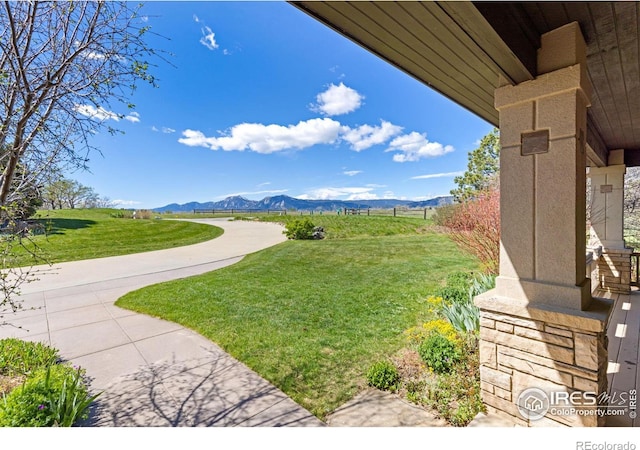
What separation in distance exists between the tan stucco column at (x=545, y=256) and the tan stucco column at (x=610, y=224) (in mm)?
4867

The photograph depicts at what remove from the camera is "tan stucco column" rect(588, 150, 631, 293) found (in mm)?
5133

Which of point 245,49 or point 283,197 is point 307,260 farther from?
point 283,197

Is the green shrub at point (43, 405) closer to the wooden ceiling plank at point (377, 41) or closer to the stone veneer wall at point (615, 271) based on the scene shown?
the wooden ceiling plank at point (377, 41)

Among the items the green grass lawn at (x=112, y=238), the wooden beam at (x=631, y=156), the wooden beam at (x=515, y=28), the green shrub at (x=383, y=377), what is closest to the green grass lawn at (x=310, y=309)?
the green shrub at (x=383, y=377)

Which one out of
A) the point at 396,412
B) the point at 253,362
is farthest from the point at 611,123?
the point at 253,362

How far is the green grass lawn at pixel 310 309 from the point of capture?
2930mm

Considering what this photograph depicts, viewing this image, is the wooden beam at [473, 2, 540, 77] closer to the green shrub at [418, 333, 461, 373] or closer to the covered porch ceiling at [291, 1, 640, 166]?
the covered porch ceiling at [291, 1, 640, 166]

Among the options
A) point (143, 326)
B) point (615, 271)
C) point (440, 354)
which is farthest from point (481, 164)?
point (143, 326)

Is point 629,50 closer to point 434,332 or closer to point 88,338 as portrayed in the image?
point 434,332

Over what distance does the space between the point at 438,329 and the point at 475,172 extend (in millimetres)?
15094

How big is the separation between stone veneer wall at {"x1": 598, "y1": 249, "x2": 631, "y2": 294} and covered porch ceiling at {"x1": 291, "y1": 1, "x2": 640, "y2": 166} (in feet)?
13.1

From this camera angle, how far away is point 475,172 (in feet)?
51.4

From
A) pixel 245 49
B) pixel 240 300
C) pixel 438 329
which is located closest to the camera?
pixel 438 329

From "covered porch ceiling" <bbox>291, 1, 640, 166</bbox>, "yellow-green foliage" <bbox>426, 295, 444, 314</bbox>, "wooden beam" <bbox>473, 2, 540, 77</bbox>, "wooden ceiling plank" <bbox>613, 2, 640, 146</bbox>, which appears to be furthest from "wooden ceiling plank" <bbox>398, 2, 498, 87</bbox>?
"yellow-green foliage" <bbox>426, 295, 444, 314</bbox>
